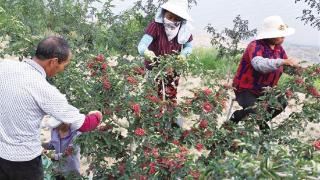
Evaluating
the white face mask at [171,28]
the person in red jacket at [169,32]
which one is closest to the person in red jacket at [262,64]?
the person in red jacket at [169,32]

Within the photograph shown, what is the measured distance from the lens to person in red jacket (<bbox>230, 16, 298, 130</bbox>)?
156 inches

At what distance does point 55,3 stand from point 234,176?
5308 millimetres

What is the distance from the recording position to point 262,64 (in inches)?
155

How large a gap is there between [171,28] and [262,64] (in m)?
0.79

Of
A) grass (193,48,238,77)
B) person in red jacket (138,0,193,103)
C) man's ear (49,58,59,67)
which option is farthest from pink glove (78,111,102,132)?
grass (193,48,238,77)

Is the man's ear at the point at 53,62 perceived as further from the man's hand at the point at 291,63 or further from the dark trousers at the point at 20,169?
the man's hand at the point at 291,63

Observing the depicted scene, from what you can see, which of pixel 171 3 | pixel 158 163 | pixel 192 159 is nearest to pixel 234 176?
pixel 192 159

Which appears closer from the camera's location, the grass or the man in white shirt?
the man in white shirt

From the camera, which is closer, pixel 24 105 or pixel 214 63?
pixel 24 105

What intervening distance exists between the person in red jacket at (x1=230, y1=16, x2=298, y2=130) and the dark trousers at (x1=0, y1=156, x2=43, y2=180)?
5.49 feet

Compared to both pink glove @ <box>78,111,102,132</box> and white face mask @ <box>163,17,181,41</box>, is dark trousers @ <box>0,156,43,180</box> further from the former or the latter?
white face mask @ <box>163,17,181,41</box>

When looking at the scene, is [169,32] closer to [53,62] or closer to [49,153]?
[49,153]

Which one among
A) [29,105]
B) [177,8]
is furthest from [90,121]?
[177,8]

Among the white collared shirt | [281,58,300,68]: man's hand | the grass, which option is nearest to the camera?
the white collared shirt
